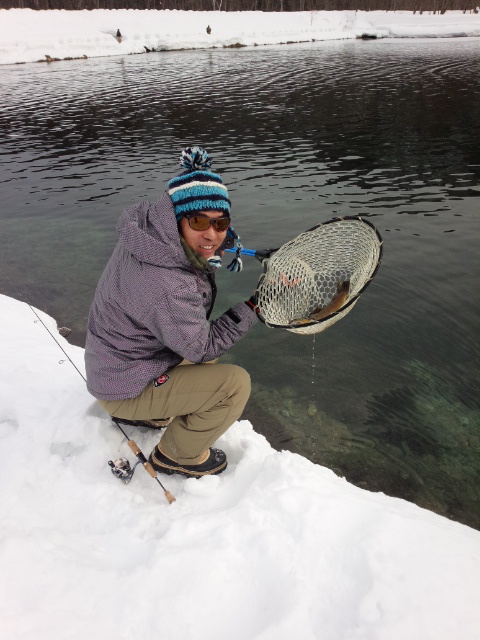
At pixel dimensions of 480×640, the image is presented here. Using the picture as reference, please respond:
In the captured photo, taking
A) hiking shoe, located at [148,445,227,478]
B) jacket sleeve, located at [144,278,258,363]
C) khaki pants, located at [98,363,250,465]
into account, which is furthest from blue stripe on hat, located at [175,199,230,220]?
hiking shoe, located at [148,445,227,478]

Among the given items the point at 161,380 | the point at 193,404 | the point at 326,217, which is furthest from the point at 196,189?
the point at 326,217

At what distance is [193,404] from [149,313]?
0.81 m

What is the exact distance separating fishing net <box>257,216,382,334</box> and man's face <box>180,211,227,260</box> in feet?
1.84

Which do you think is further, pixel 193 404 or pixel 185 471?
pixel 185 471

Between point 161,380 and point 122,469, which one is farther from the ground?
point 161,380

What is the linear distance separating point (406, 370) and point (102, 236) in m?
7.38

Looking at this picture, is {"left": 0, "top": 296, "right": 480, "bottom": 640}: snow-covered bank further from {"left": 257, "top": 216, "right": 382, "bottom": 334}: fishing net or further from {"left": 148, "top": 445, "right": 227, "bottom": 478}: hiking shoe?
{"left": 257, "top": 216, "right": 382, "bottom": 334}: fishing net

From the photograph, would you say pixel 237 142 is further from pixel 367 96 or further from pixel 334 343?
pixel 334 343

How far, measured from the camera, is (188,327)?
2969 millimetres

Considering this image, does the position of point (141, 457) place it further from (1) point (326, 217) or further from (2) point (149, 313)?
(1) point (326, 217)

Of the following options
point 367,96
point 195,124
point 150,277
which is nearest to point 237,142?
point 195,124

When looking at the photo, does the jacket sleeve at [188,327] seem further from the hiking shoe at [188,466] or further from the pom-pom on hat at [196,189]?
the hiking shoe at [188,466]

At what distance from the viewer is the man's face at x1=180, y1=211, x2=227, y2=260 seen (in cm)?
296

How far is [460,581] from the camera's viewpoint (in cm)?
251
